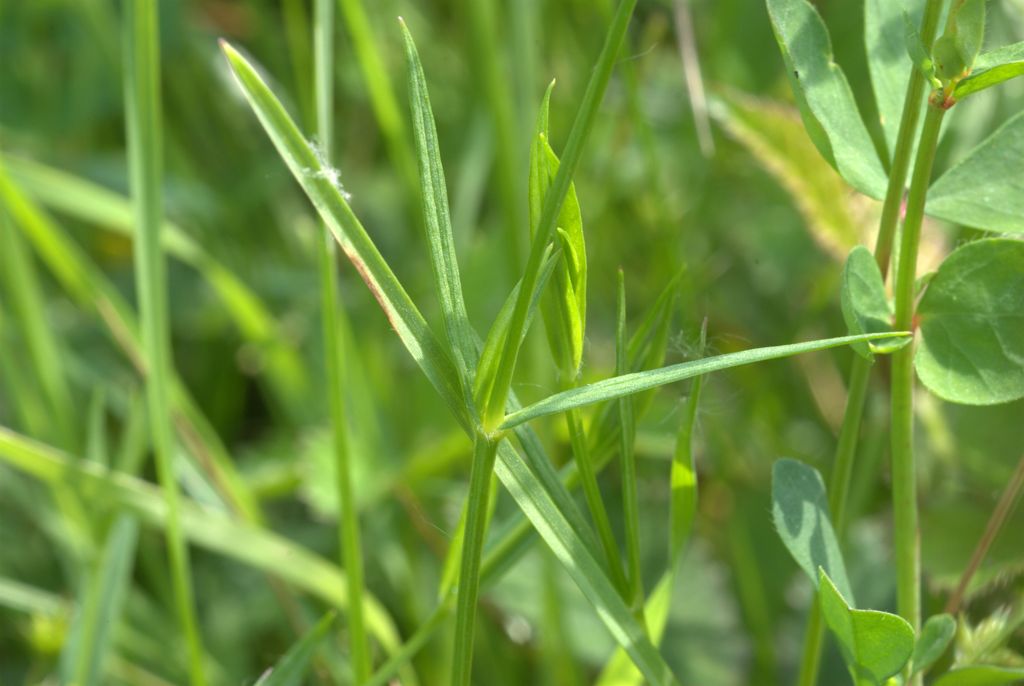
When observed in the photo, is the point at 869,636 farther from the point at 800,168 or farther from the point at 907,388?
the point at 800,168

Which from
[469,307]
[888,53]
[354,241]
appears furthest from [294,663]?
[469,307]

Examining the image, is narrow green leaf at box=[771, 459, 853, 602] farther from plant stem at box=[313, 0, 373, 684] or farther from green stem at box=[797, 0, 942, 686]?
plant stem at box=[313, 0, 373, 684]

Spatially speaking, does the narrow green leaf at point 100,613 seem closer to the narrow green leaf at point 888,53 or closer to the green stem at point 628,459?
the green stem at point 628,459

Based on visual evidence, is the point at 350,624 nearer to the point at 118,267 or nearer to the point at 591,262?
the point at 591,262

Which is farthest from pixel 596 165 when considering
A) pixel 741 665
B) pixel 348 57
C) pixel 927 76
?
pixel 927 76

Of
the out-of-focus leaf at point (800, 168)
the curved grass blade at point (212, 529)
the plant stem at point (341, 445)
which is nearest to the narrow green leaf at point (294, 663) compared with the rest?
the plant stem at point (341, 445)
